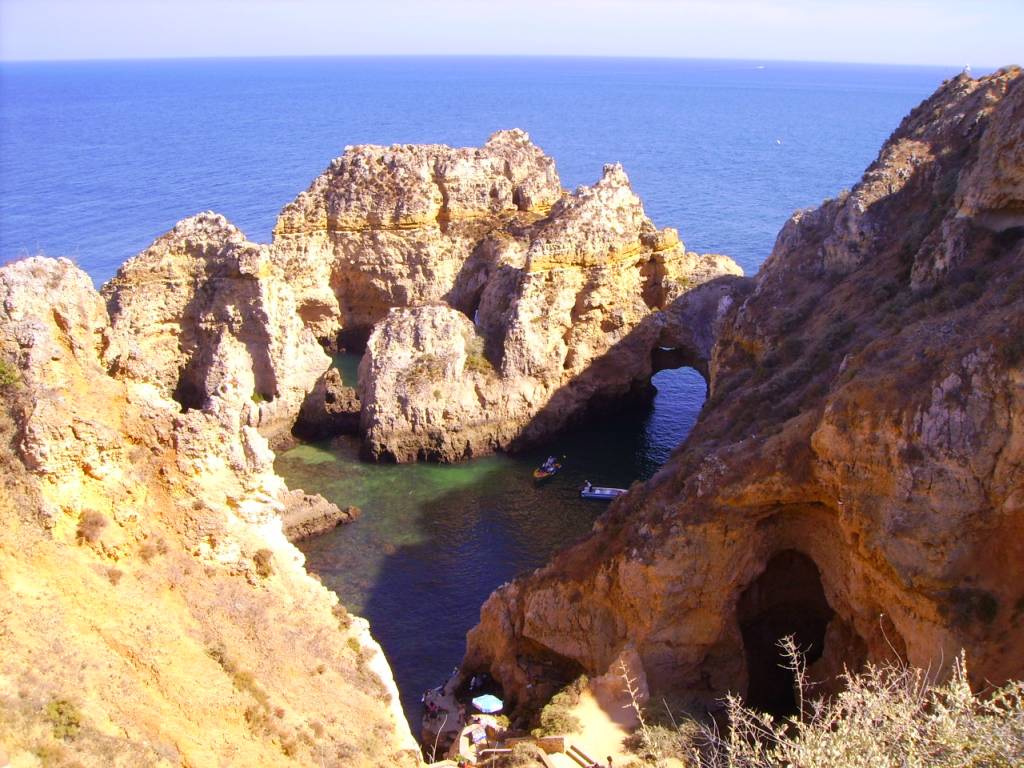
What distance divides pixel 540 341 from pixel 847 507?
81.5ft

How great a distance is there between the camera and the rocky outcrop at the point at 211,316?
39.2 m

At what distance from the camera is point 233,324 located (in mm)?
40406

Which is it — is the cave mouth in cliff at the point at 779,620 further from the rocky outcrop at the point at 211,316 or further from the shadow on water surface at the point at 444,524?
the rocky outcrop at the point at 211,316

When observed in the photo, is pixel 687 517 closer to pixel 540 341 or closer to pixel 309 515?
pixel 309 515

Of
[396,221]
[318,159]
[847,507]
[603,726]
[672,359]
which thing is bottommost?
[603,726]

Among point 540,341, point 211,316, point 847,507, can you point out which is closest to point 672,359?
point 540,341

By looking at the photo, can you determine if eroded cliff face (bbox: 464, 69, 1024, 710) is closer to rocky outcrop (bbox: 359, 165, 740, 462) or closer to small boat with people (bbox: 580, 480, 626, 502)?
small boat with people (bbox: 580, 480, 626, 502)

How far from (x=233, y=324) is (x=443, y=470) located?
429 inches

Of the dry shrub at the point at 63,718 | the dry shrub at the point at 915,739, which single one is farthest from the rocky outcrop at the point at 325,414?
the dry shrub at the point at 915,739

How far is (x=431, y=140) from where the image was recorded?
452 ft

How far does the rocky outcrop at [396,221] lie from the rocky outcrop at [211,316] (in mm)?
8445

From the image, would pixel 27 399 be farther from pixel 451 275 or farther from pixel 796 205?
pixel 796 205

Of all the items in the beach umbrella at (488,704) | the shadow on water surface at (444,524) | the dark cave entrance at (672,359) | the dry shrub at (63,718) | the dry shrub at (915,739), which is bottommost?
the shadow on water surface at (444,524)

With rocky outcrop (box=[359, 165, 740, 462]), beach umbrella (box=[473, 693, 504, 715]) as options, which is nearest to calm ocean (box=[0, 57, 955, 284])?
rocky outcrop (box=[359, 165, 740, 462])
